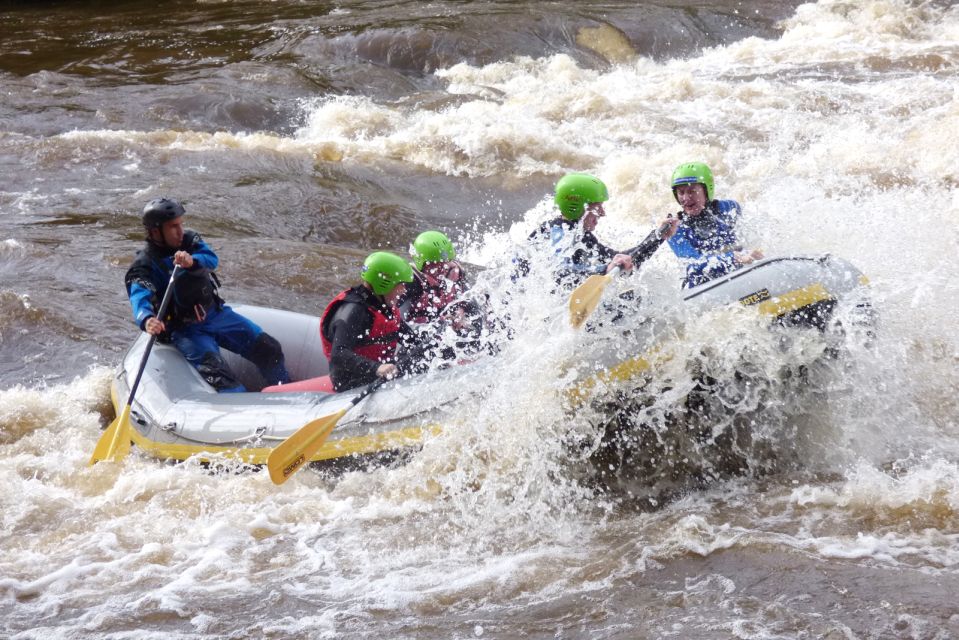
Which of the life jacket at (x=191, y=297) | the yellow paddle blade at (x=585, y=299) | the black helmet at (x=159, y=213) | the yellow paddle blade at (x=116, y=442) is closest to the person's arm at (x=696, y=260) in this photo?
the yellow paddle blade at (x=585, y=299)

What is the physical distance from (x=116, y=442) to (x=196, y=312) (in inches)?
38.6

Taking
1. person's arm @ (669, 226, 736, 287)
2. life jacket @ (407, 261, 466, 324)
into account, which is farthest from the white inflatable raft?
life jacket @ (407, 261, 466, 324)

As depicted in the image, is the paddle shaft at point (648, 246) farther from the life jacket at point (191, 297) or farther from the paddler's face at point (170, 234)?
the paddler's face at point (170, 234)

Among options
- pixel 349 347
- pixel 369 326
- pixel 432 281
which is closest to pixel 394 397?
pixel 349 347

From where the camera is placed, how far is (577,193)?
18.5 ft

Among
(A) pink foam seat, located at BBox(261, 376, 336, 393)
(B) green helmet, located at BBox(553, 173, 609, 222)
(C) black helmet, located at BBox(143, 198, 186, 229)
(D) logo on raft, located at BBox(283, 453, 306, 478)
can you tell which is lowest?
(D) logo on raft, located at BBox(283, 453, 306, 478)

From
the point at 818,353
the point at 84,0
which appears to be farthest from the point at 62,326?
the point at 84,0

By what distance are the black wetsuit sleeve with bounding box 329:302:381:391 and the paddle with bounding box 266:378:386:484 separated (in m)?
0.36

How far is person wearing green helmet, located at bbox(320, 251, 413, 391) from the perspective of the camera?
531 centimetres

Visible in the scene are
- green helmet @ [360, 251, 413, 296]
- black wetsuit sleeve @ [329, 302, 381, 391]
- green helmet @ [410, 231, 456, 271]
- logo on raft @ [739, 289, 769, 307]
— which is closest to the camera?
logo on raft @ [739, 289, 769, 307]

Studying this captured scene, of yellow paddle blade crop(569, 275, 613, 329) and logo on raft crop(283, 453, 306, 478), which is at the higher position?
yellow paddle blade crop(569, 275, 613, 329)

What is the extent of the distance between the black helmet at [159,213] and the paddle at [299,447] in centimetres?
173

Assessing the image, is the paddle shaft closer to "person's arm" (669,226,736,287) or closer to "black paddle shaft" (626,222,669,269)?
"black paddle shaft" (626,222,669,269)

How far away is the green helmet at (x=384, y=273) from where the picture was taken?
5.41 meters
